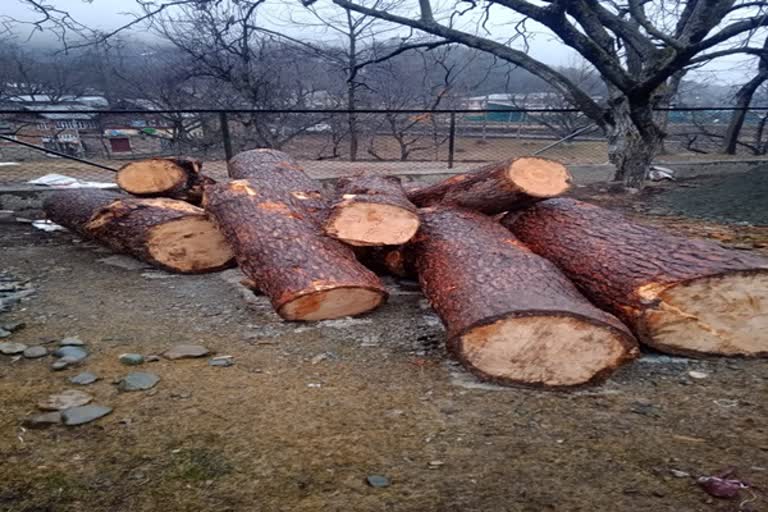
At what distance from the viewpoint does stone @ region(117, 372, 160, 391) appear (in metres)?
2.21

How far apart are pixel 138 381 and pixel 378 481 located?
125cm

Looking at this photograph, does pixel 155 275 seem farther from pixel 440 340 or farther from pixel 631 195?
pixel 631 195

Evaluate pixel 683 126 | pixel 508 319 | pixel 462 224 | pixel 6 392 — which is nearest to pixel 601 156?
pixel 683 126

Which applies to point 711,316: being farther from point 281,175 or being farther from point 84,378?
point 281,175

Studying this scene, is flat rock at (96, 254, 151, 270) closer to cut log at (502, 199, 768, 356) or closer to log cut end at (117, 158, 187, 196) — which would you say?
log cut end at (117, 158, 187, 196)

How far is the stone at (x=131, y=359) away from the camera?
245 cm

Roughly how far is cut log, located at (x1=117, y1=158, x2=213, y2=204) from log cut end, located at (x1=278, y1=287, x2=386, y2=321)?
8.24ft

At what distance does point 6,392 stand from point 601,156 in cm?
1574

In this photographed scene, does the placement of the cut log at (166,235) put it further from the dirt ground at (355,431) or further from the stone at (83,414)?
the stone at (83,414)

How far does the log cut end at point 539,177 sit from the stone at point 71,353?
276 cm

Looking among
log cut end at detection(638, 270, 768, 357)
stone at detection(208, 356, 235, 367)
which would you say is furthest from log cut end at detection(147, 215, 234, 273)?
log cut end at detection(638, 270, 768, 357)

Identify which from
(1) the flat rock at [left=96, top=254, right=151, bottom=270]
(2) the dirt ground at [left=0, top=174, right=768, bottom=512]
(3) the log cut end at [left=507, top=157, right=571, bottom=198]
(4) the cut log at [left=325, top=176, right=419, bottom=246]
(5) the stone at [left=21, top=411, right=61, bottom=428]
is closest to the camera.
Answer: (2) the dirt ground at [left=0, top=174, right=768, bottom=512]

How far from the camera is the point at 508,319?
2.22 metres

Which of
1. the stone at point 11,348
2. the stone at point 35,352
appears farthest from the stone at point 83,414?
the stone at point 11,348
